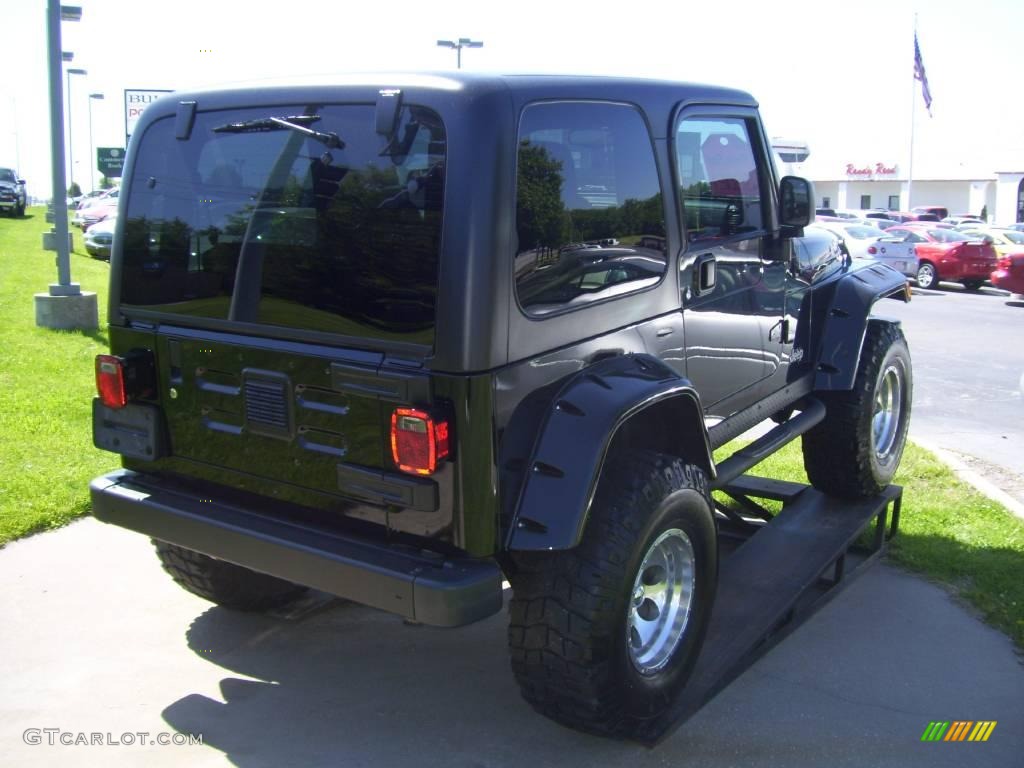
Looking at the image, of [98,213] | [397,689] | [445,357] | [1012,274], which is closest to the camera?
[445,357]

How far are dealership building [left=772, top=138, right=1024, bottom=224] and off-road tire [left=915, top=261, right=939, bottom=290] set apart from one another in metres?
29.5

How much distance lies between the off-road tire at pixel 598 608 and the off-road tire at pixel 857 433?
6.82 feet

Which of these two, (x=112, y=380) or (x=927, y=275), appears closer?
(x=112, y=380)

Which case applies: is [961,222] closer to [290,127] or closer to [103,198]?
[103,198]

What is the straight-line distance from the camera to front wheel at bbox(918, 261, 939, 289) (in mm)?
24016

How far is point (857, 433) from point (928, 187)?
63975 mm

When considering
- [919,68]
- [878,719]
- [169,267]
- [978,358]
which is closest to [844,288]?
[878,719]

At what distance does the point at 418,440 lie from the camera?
9.75 feet

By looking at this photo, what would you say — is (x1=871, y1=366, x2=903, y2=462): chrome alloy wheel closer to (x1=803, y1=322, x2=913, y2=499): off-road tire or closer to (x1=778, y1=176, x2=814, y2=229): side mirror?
(x1=803, y1=322, x2=913, y2=499): off-road tire

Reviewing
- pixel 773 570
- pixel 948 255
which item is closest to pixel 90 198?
pixel 948 255

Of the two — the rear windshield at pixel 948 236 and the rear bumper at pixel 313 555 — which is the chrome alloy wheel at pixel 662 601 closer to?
the rear bumper at pixel 313 555

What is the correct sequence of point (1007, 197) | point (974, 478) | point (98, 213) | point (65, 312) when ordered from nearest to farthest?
point (974, 478)
point (65, 312)
point (98, 213)
point (1007, 197)

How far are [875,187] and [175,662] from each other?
68239mm
